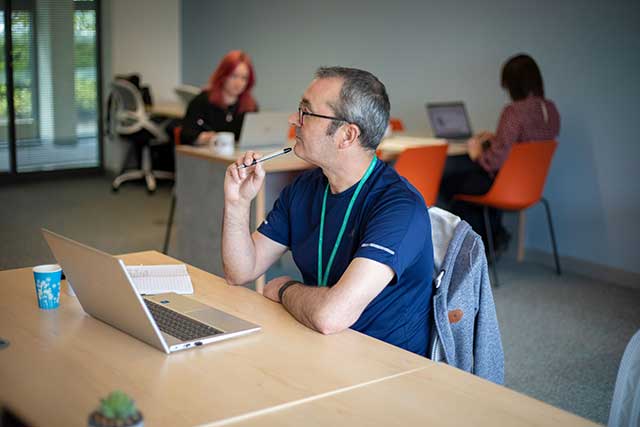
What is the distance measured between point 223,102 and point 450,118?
149 centimetres

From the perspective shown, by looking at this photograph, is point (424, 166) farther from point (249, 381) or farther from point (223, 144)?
point (249, 381)

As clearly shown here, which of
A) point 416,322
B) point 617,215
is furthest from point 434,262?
point 617,215

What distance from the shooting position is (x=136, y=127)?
7160 mm

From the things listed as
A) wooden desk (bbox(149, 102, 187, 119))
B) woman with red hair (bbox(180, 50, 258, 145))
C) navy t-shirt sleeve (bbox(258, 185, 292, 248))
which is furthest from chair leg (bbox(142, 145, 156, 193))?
navy t-shirt sleeve (bbox(258, 185, 292, 248))

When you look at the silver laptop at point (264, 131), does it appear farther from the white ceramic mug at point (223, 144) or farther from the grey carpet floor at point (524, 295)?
the grey carpet floor at point (524, 295)

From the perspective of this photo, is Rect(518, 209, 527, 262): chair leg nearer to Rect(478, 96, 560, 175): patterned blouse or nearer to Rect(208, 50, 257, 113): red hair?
Rect(478, 96, 560, 175): patterned blouse

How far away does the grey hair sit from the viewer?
6.68 feet

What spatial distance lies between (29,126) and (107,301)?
20.4ft

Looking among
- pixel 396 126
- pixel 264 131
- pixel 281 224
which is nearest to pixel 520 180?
pixel 396 126

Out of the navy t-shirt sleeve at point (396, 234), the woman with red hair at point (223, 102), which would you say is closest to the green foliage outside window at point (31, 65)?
the woman with red hair at point (223, 102)

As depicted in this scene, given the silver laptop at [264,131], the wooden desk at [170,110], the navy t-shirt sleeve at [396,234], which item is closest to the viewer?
the navy t-shirt sleeve at [396,234]

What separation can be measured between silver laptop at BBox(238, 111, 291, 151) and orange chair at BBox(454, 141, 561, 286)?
120cm

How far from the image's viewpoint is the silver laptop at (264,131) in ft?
14.7

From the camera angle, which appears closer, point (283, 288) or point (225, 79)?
point (283, 288)
